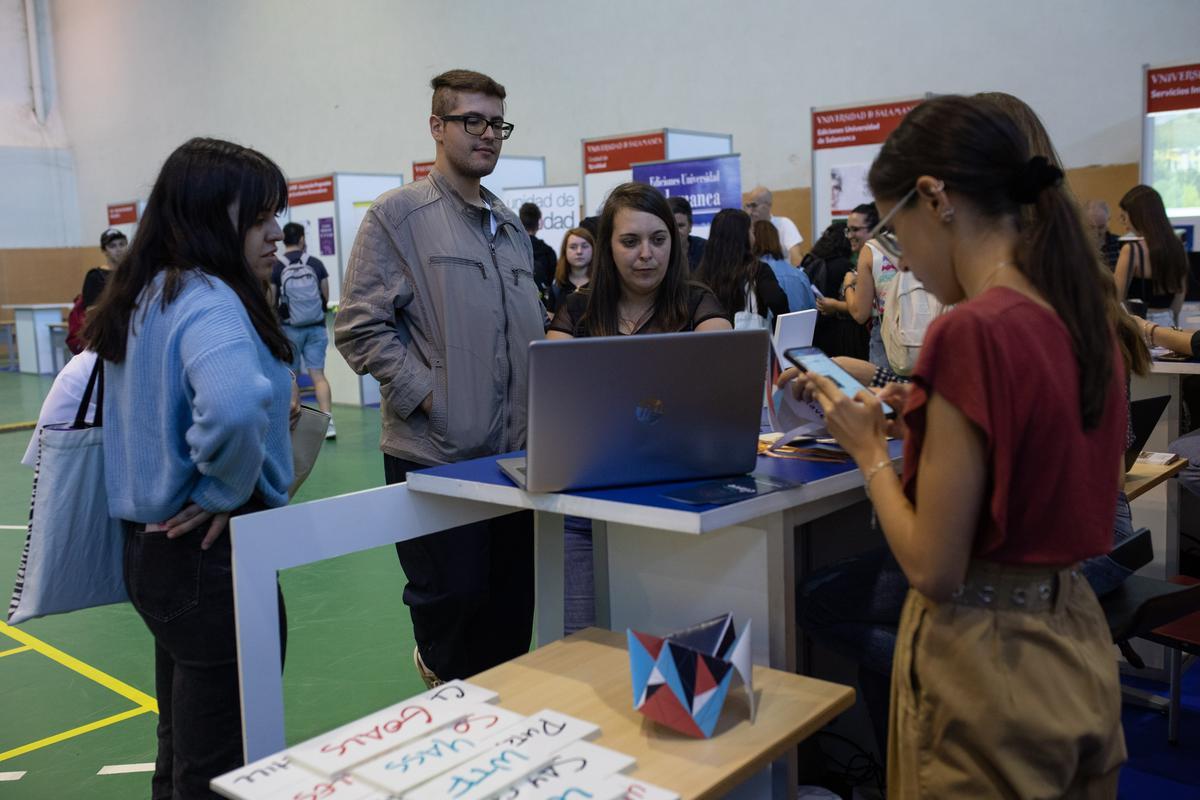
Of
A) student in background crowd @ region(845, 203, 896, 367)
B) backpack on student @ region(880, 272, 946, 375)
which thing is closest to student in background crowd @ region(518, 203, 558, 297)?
student in background crowd @ region(845, 203, 896, 367)

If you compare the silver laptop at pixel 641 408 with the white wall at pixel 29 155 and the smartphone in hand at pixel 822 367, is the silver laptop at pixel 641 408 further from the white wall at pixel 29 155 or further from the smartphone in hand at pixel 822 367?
the white wall at pixel 29 155

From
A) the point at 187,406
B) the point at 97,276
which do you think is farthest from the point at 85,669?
the point at 97,276

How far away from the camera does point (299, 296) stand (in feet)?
24.5

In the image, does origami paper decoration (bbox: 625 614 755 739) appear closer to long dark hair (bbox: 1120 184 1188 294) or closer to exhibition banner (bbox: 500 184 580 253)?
long dark hair (bbox: 1120 184 1188 294)

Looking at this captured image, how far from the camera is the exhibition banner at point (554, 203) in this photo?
8.87 m

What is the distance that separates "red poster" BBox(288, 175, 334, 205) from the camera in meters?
9.62

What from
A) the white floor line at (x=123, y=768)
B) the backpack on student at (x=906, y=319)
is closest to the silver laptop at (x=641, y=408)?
the white floor line at (x=123, y=768)

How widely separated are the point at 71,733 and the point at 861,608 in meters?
2.26

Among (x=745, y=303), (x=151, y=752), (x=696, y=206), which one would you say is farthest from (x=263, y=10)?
(x=151, y=752)

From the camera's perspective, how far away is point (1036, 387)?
1159 millimetres

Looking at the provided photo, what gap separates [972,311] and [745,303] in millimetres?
3813

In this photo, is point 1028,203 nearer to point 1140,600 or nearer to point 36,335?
point 1140,600

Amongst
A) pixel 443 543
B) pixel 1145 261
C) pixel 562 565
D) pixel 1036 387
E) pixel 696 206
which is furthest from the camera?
pixel 696 206

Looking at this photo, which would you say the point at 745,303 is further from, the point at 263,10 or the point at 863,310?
the point at 263,10
